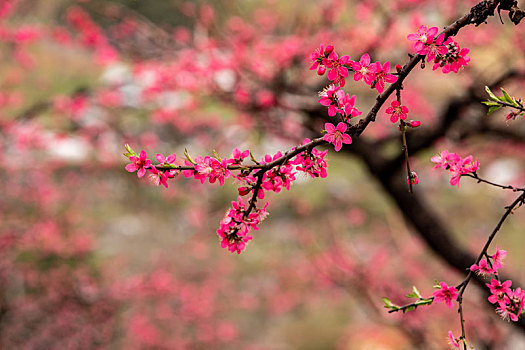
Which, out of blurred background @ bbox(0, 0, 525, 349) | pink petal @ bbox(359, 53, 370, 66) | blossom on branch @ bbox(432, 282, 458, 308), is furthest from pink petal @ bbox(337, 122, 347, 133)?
blurred background @ bbox(0, 0, 525, 349)

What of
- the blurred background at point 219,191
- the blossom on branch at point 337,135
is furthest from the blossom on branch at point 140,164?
the blurred background at point 219,191

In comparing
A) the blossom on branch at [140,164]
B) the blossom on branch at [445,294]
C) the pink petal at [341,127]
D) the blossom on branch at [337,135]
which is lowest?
the blossom on branch at [445,294]

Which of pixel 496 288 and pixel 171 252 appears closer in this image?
pixel 496 288

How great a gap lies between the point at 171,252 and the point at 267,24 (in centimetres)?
598

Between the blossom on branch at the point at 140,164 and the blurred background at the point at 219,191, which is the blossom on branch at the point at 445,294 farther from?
the blurred background at the point at 219,191

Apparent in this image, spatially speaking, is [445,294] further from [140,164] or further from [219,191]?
[219,191]

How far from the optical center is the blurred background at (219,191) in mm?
5129

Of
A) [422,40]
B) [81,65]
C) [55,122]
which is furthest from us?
[81,65]

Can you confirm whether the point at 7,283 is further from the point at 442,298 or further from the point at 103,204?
the point at 442,298

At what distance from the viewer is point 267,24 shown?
10.1 metres

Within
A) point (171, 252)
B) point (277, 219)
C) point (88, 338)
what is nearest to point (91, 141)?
point (171, 252)

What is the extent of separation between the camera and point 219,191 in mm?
12250

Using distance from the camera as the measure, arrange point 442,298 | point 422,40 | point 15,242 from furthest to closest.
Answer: point 15,242 → point 442,298 → point 422,40

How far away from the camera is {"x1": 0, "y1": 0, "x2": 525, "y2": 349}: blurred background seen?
513 centimetres
